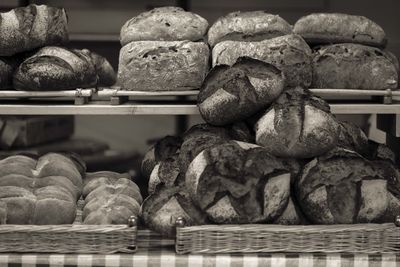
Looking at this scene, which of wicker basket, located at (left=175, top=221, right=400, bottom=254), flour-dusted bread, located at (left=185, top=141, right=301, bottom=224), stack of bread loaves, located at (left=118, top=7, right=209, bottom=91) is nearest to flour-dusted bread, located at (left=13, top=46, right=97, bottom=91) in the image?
stack of bread loaves, located at (left=118, top=7, right=209, bottom=91)

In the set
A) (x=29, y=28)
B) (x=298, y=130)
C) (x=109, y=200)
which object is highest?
(x=29, y=28)

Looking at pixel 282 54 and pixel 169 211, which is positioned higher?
pixel 282 54

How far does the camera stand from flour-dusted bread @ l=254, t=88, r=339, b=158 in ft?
7.43

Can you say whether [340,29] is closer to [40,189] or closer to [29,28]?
[29,28]

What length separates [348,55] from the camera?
9.04ft

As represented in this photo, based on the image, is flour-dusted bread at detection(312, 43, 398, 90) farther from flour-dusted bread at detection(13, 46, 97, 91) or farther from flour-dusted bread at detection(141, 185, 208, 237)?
flour-dusted bread at detection(13, 46, 97, 91)

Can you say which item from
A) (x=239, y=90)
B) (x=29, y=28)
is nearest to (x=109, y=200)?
(x=239, y=90)

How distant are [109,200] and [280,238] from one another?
0.68 meters

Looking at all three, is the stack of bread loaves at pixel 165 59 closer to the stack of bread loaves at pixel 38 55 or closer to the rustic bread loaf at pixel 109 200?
the stack of bread loaves at pixel 38 55

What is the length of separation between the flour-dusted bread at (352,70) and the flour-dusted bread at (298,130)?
0.43 m

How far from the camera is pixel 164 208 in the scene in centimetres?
225

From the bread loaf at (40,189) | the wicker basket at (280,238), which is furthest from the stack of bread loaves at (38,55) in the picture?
the wicker basket at (280,238)

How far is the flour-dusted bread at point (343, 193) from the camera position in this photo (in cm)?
221

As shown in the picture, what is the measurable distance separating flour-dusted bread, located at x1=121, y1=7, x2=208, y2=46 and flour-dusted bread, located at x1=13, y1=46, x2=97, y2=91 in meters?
0.27
